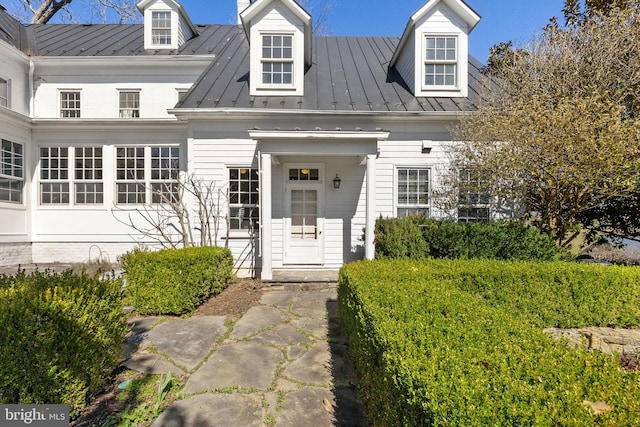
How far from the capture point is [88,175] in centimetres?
868

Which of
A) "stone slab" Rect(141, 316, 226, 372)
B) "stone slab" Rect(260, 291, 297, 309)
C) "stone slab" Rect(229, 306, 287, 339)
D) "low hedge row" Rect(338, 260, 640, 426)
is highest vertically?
"low hedge row" Rect(338, 260, 640, 426)

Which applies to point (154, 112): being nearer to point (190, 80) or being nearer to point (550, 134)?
point (190, 80)

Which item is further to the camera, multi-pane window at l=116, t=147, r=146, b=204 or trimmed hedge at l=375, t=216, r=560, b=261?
multi-pane window at l=116, t=147, r=146, b=204

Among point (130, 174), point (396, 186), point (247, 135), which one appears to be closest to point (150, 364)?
point (247, 135)

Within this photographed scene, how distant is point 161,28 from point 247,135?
6.00 m

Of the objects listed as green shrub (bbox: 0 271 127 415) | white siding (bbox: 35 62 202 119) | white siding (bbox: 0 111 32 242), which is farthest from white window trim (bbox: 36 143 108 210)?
green shrub (bbox: 0 271 127 415)

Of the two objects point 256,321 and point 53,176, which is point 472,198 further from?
point 53,176

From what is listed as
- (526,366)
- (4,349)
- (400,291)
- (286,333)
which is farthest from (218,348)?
(526,366)

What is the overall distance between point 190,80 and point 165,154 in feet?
8.66

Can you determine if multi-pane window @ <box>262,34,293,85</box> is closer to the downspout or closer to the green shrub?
the green shrub

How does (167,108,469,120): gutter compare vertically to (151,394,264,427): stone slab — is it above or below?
above

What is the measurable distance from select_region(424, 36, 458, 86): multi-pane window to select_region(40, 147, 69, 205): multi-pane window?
10.8 m

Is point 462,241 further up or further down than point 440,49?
further down

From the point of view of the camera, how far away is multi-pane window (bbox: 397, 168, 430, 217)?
768 cm
